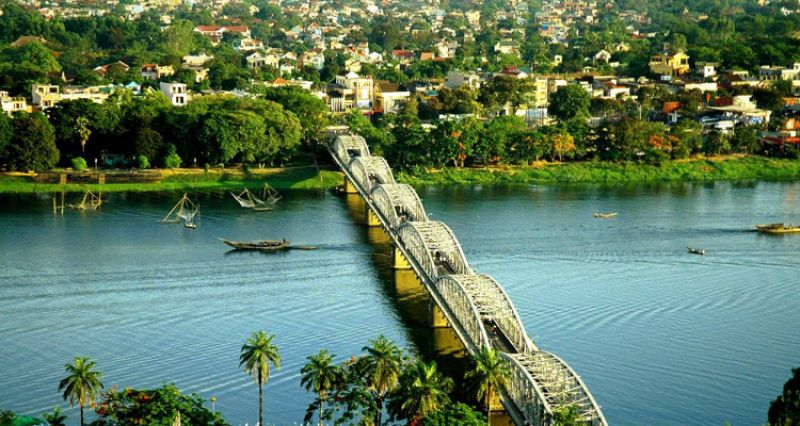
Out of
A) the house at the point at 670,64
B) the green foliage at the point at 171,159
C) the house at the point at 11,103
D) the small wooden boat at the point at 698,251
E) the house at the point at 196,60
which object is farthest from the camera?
the house at the point at 196,60

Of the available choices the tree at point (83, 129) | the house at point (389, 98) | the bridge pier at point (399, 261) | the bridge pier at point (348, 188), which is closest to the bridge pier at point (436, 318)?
the bridge pier at point (399, 261)

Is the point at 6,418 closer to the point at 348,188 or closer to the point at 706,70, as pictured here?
the point at 348,188

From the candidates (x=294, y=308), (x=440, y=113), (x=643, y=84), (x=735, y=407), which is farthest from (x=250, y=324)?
(x=643, y=84)

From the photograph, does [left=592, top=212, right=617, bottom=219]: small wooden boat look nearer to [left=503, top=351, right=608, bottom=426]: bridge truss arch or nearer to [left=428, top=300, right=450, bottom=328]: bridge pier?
[left=428, top=300, right=450, bottom=328]: bridge pier

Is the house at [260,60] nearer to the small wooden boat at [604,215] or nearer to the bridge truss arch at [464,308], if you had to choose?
the small wooden boat at [604,215]

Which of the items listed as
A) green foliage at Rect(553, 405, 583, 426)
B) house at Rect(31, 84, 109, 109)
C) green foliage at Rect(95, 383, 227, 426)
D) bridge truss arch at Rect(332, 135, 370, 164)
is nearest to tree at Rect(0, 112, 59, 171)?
house at Rect(31, 84, 109, 109)

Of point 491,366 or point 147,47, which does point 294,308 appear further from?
point 147,47
